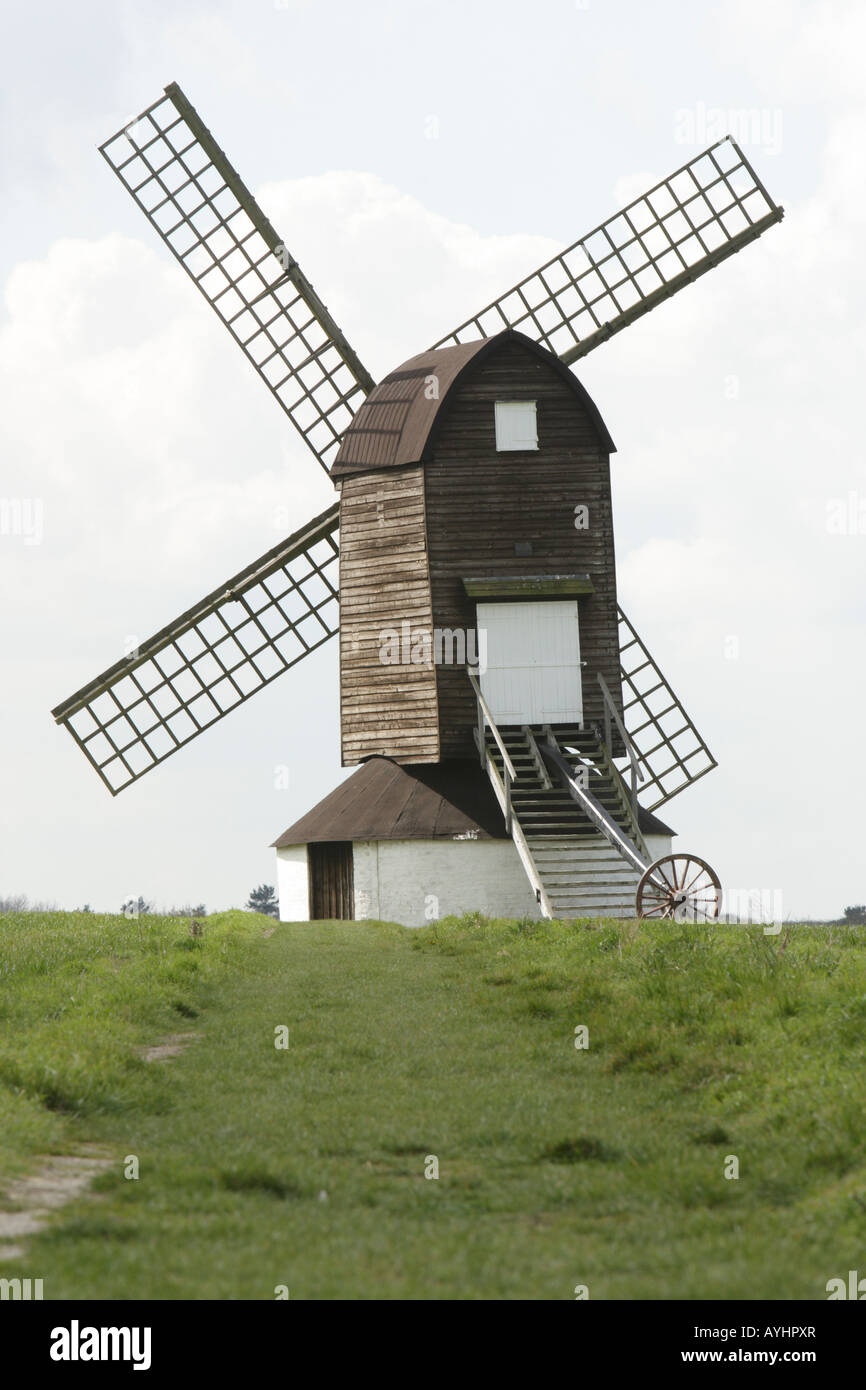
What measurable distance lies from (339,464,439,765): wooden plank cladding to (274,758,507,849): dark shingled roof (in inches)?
14.8

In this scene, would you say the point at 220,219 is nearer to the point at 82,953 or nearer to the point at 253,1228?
the point at 82,953

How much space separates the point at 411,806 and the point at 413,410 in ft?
24.6

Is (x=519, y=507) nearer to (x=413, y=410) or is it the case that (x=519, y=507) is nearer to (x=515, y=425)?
(x=515, y=425)

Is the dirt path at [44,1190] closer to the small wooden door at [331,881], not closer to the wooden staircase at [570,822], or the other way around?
the wooden staircase at [570,822]

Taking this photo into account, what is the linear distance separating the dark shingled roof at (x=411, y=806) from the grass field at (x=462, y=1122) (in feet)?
31.0

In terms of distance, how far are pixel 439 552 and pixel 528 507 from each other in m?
1.94

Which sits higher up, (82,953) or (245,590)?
(245,590)

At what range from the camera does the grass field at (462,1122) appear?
18.0ft

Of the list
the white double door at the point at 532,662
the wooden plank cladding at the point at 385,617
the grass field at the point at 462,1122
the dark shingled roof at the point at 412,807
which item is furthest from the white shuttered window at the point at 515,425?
the grass field at the point at 462,1122

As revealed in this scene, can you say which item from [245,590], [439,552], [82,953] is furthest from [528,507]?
[82,953]

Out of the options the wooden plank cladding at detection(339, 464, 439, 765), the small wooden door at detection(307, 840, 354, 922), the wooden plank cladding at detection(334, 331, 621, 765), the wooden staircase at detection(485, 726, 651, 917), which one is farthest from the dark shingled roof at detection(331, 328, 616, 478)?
the small wooden door at detection(307, 840, 354, 922)

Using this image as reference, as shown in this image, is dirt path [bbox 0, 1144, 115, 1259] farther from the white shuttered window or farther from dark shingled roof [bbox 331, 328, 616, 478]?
the white shuttered window

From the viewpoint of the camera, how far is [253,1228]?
235 inches

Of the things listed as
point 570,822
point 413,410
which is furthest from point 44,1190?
point 413,410
